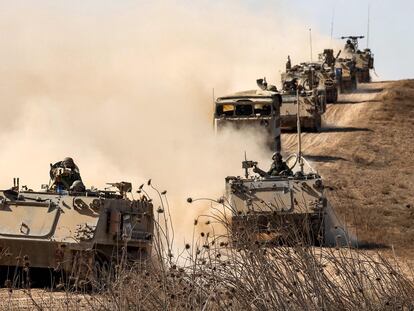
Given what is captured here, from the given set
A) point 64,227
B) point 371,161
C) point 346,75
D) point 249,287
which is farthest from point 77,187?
point 346,75

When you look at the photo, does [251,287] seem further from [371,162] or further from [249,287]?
[371,162]

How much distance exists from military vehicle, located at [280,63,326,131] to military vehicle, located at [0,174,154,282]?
80.2ft

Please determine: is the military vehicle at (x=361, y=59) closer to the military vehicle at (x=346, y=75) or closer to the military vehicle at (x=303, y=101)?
the military vehicle at (x=346, y=75)

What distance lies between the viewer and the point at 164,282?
10.0 metres

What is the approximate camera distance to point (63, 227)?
60.5ft

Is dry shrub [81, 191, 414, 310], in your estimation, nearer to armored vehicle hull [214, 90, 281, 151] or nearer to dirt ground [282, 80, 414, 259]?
dirt ground [282, 80, 414, 259]

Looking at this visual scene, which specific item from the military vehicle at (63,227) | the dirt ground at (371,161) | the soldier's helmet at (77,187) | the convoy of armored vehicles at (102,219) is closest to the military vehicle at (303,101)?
the dirt ground at (371,161)

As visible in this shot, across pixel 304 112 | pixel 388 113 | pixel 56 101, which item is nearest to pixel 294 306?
pixel 56 101

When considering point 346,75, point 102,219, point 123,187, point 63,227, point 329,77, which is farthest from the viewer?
point 346,75

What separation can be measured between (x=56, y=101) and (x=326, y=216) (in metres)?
17.5

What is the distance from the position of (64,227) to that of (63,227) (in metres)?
0.01

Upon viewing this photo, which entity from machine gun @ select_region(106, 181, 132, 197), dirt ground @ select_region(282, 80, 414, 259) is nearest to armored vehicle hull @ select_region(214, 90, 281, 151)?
dirt ground @ select_region(282, 80, 414, 259)

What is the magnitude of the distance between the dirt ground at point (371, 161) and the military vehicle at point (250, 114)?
1.94 m

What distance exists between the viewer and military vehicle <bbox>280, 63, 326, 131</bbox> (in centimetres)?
4469
